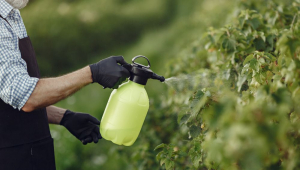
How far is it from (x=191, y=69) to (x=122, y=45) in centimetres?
519

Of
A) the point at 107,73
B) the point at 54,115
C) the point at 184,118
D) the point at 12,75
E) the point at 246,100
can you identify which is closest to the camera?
the point at 246,100

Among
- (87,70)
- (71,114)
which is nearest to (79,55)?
(71,114)

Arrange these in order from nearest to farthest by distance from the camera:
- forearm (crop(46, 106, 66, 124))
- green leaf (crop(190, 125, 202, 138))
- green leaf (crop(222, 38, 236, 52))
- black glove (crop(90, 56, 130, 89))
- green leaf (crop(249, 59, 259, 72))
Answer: green leaf (crop(249, 59, 259, 72)), black glove (crop(90, 56, 130, 89)), green leaf (crop(190, 125, 202, 138)), green leaf (crop(222, 38, 236, 52)), forearm (crop(46, 106, 66, 124))

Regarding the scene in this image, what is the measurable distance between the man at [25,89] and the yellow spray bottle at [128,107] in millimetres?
53

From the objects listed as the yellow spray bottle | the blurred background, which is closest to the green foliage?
the yellow spray bottle

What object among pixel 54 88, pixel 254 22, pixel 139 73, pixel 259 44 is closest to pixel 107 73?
pixel 139 73

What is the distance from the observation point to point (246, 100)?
1.38 metres

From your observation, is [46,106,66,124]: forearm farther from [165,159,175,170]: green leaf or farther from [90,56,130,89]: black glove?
[165,159,175,170]: green leaf

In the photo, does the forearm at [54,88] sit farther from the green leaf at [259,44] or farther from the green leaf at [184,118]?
the green leaf at [259,44]

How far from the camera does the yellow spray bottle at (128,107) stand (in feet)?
5.75

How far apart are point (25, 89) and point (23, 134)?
13.1 inches

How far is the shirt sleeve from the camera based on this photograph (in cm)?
155

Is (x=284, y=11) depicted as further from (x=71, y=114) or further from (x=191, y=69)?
(x=71, y=114)

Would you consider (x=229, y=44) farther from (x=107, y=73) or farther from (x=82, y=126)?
(x=82, y=126)
